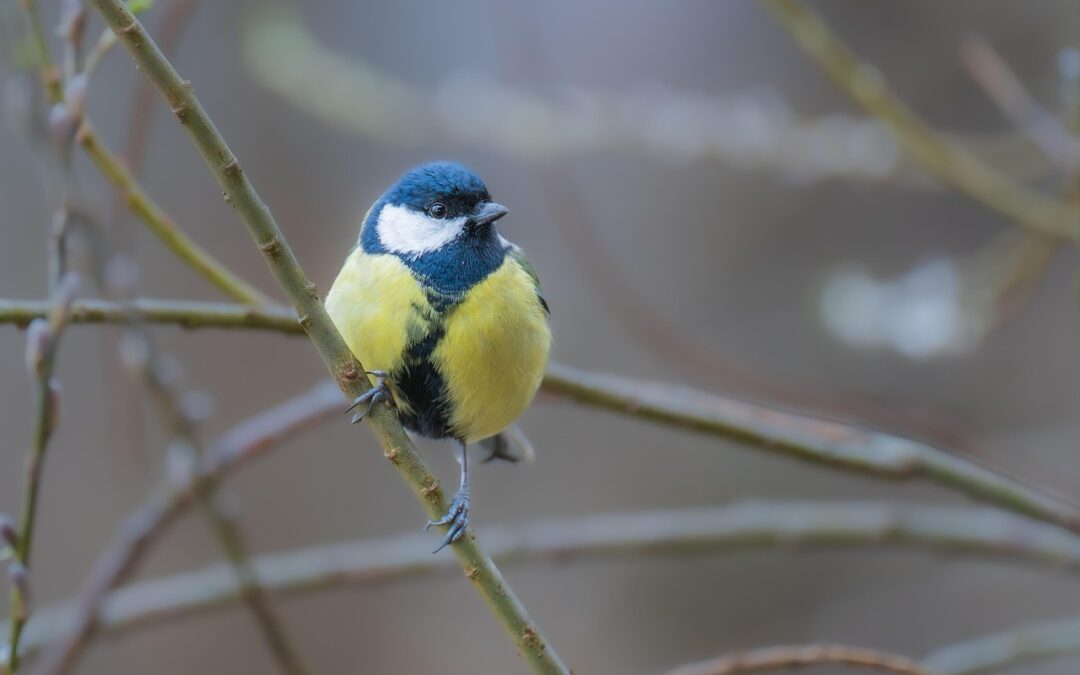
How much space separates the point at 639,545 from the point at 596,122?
29.7 inches

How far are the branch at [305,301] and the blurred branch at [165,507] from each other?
423mm

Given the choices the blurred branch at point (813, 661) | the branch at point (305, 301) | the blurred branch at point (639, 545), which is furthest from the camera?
the blurred branch at point (639, 545)

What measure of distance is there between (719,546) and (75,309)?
3.37 ft

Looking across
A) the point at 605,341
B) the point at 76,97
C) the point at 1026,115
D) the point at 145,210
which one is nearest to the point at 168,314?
A: the point at 145,210

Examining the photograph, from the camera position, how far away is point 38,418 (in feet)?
2.76

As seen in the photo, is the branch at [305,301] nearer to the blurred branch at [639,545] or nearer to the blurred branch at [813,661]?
the blurred branch at [813,661]

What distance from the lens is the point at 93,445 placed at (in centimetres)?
315

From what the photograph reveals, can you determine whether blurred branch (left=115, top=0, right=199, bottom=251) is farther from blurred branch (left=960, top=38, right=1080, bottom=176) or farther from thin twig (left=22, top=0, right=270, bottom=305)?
blurred branch (left=960, top=38, right=1080, bottom=176)

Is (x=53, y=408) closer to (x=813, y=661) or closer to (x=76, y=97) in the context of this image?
(x=76, y=97)

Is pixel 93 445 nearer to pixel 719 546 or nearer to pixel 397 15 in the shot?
pixel 397 15

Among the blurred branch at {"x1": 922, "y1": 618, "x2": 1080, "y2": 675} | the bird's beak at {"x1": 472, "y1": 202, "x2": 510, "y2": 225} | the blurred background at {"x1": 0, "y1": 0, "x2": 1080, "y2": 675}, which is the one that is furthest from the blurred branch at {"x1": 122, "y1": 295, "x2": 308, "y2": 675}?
the blurred background at {"x1": 0, "y1": 0, "x2": 1080, "y2": 675}

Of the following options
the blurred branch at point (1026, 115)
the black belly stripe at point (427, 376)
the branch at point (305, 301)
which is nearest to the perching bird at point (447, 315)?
the black belly stripe at point (427, 376)

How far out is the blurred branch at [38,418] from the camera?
829mm

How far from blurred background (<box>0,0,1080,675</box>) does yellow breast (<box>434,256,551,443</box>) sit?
61.4 inches
